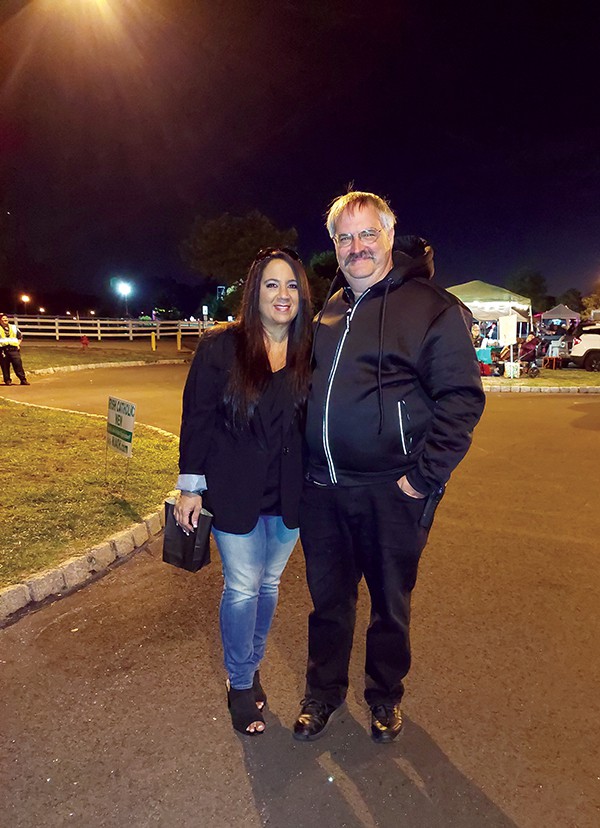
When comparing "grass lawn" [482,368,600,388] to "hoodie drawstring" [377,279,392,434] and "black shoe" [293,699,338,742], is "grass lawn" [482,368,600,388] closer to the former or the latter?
"black shoe" [293,699,338,742]

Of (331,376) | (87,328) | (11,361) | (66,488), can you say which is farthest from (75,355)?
(331,376)

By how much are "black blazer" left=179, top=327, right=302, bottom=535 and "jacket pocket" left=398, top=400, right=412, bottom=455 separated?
17.8 inches

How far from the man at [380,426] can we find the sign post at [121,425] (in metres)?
3.52

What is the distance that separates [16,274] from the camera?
221 feet

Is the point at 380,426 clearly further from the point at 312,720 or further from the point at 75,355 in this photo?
the point at 75,355

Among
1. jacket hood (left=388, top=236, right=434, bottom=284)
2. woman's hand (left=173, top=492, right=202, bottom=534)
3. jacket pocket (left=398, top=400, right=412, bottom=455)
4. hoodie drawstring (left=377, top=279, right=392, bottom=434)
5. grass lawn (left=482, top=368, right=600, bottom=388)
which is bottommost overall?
grass lawn (left=482, top=368, right=600, bottom=388)

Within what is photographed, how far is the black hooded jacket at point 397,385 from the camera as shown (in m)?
2.31

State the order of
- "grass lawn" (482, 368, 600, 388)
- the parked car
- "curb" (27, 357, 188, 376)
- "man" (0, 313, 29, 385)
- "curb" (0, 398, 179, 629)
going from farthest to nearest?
the parked car, "curb" (27, 357, 188, 376), "grass lawn" (482, 368, 600, 388), "man" (0, 313, 29, 385), "curb" (0, 398, 179, 629)

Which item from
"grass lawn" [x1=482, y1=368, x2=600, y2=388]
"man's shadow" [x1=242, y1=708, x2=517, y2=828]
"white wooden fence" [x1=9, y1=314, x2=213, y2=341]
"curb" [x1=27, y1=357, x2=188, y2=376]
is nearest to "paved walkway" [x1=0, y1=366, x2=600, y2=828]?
"man's shadow" [x1=242, y1=708, x2=517, y2=828]

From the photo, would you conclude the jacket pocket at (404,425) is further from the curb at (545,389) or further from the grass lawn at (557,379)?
the grass lawn at (557,379)

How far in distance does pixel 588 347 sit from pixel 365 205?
21.5 meters

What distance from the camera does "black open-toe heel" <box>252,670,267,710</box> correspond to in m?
2.85

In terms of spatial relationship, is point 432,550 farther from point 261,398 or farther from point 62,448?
point 62,448

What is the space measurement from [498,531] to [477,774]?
3.11m
